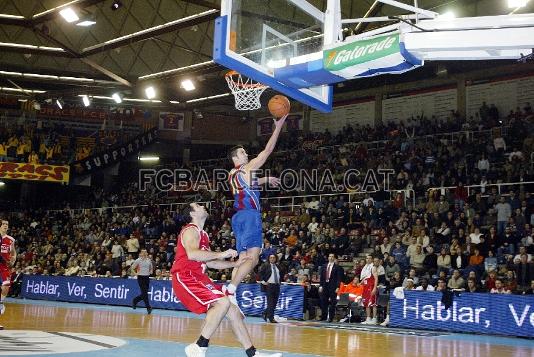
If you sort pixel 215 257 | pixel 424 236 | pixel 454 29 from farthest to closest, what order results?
pixel 424 236 < pixel 454 29 < pixel 215 257

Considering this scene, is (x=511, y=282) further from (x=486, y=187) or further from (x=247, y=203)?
(x=247, y=203)

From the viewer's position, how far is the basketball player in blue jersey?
7367mm

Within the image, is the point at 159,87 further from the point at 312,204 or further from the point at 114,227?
the point at 312,204

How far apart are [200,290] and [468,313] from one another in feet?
26.7

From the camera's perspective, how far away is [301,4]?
8898mm

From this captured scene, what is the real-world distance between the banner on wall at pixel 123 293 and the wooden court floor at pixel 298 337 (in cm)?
209

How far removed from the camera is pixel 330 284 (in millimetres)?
15242

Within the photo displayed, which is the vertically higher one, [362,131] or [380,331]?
[362,131]

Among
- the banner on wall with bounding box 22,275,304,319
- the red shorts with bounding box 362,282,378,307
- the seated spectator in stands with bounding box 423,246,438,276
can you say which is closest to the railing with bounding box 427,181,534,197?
the seated spectator in stands with bounding box 423,246,438,276

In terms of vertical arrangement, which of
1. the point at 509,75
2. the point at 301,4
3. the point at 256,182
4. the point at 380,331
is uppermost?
the point at 509,75

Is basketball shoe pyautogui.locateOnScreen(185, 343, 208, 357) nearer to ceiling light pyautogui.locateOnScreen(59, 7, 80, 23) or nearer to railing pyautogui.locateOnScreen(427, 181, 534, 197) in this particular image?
railing pyautogui.locateOnScreen(427, 181, 534, 197)

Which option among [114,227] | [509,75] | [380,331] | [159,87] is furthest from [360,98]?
[380,331]

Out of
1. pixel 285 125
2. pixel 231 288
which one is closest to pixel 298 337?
pixel 231 288

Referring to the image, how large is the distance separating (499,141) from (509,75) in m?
5.46
